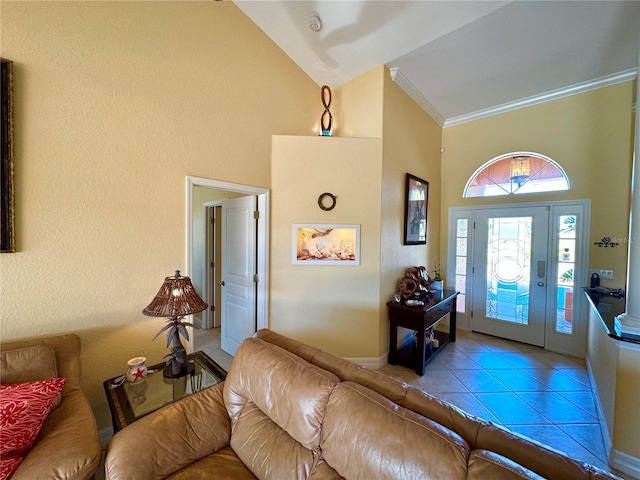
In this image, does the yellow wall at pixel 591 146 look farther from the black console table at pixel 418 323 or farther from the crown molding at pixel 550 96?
the black console table at pixel 418 323

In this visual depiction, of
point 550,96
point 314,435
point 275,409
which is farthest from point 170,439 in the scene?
point 550,96

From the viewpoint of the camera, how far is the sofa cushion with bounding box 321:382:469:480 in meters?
0.82

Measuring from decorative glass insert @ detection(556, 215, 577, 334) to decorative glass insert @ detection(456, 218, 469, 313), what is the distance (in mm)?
1123

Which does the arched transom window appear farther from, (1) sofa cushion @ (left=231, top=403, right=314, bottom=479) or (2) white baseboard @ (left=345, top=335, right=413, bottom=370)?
(1) sofa cushion @ (left=231, top=403, right=314, bottom=479)

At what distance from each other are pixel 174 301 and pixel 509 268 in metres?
4.39

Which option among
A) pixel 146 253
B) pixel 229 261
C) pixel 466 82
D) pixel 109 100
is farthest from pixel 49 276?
pixel 466 82

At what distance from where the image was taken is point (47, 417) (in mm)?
1290

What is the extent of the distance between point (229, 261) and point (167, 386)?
5.84ft

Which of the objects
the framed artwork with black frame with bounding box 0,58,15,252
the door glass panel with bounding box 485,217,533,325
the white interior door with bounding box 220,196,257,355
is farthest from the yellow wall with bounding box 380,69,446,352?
the framed artwork with black frame with bounding box 0,58,15,252

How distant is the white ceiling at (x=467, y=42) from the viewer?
94.7 inches

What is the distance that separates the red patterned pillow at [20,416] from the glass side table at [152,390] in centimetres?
34

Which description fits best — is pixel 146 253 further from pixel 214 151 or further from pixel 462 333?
pixel 462 333

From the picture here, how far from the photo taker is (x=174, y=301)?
1.78 metres

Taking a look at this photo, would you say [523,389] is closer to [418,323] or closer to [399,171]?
[418,323]
